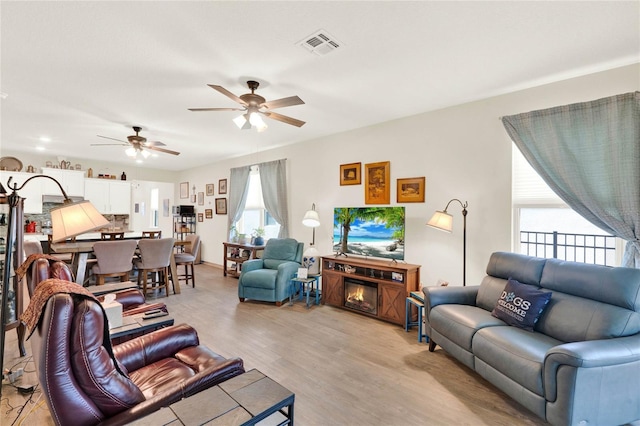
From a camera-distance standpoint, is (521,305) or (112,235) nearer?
(521,305)

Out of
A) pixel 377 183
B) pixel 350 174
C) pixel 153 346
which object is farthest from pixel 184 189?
pixel 153 346

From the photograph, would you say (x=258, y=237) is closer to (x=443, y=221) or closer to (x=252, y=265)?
(x=252, y=265)

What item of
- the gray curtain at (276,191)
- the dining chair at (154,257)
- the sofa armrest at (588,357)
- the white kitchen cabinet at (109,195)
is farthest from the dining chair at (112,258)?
the sofa armrest at (588,357)

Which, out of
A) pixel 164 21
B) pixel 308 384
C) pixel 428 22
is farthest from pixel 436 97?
pixel 308 384

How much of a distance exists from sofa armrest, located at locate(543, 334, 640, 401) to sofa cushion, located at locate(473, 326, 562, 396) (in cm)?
7

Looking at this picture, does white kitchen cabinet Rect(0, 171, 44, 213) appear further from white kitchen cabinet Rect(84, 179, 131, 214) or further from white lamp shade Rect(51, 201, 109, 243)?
white lamp shade Rect(51, 201, 109, 243)

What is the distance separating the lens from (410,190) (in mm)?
3932

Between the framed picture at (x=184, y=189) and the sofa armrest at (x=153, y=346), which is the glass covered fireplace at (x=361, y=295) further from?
the framed picture at (x=184, y=189)

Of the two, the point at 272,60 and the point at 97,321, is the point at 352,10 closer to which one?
the point at 272,60

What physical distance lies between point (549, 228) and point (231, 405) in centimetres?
334

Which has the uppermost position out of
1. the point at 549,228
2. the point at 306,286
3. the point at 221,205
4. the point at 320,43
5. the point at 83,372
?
the point at 320,43

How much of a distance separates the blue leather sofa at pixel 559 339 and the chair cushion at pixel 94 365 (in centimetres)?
225

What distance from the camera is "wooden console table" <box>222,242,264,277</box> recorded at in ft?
18.7

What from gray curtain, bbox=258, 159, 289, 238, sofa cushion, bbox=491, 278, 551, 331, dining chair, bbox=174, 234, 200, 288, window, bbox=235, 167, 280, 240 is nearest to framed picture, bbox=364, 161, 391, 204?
gray curtain, bbox=258, 159, 289, 238
